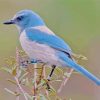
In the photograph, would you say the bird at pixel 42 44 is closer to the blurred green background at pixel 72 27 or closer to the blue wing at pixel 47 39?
the blue wing at pixel 47 39

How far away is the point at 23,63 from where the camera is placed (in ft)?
8.34

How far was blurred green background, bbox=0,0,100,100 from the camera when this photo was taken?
5.07 m

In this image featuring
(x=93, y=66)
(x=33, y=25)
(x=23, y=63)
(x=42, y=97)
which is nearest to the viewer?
(x=42, y=97)

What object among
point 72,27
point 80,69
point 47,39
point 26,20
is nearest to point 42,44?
point 47,39

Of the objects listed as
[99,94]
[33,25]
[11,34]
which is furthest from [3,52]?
[33,25]

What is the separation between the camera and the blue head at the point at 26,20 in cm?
335

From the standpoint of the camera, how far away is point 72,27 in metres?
6.00

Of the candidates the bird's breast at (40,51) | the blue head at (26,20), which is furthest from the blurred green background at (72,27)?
the bird's breast at (40,51)

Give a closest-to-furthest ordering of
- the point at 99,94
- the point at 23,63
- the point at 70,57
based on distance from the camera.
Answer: the point at 23,63 < the point at 70,57 < the point at 99,94

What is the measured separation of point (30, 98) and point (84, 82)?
2703 mm

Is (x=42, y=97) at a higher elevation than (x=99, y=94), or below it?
higher

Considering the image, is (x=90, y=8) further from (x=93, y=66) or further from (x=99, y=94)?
(x=99, y=94)

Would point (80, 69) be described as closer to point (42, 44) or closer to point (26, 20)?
point (42, 44)

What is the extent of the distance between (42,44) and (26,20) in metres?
0.29
